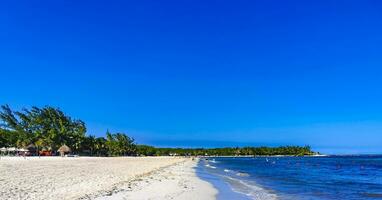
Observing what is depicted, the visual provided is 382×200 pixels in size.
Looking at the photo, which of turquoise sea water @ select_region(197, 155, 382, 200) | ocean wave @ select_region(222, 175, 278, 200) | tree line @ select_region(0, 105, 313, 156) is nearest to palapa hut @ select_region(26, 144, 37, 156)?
tree line @ select_region(0, 105, 313, 156)

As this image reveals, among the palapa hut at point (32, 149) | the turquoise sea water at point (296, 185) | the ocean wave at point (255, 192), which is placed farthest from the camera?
the palapa hut at point (32, 149)

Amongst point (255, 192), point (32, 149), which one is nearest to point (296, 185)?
point (255, 192)

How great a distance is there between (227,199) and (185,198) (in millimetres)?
2370

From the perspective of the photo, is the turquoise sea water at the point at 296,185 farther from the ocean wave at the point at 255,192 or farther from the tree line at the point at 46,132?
the tree line at the point at 46,132

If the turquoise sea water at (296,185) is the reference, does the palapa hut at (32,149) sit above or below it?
above

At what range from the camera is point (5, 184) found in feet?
65.0

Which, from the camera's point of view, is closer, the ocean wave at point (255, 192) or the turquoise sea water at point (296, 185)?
the ocean wave at point (255, 192)

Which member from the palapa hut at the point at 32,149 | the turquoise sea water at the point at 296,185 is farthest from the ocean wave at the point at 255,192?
the palapa hut at the point at 32,149

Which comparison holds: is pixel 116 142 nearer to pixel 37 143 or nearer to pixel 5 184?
pixel 37 143

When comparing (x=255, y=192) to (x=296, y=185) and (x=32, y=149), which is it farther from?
(x=32, y=149)

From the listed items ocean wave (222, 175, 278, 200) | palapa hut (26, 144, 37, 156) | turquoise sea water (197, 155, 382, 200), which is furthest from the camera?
palapa hut (26, 144, 37, 156)

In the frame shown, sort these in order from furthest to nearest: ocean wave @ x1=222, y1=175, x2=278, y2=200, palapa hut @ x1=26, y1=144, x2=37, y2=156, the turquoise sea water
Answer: palapa hut @ x1=26, y1=144, x2=37, y2=156
the turquoise sea water
ocean wave @ x1=222, y1=175, x2=278, y2=200

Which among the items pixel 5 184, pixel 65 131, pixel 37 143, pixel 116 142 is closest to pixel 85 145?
pixel 65 131

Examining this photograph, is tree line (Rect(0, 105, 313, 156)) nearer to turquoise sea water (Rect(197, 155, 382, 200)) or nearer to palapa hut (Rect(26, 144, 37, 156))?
palapa hut (Rect(26, 144, 37, 156))
